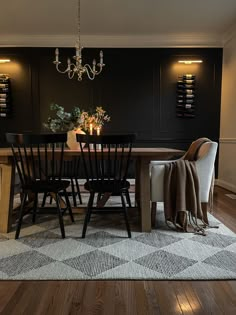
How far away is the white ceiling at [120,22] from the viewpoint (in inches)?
148

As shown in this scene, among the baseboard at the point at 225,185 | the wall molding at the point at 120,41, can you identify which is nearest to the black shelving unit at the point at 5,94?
the wall molding at the point at 120,41

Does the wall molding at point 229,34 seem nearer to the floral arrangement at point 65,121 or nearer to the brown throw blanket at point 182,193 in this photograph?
the brown throw blanket at point 182,193

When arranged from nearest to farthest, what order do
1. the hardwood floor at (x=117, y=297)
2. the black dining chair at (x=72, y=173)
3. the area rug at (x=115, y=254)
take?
the hardwood floor at (x=117, y=297) → the area rug at (x=115, y=254) → the black dining chair at (x=72, y=173)

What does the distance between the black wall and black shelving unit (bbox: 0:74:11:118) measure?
92 millimetres

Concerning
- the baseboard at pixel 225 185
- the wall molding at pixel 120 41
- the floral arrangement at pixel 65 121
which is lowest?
the baseboard at pixel 225 185

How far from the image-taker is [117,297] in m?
1.51

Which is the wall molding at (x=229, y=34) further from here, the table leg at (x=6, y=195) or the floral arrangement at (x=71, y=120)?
the table leg at (x=6, y=195)

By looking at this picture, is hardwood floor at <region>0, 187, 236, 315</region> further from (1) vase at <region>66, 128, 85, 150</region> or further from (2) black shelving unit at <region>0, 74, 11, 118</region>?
(2) black shelving unit at <region>0, 74, 11, 118</region>

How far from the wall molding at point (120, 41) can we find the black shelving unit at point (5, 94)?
2.04 ft

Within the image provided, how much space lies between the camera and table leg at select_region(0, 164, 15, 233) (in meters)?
2.52

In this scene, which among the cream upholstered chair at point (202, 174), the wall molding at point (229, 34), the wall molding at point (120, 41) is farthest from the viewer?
the wall molding at point (120, 41)

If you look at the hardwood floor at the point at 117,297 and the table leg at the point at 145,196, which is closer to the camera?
the hardwood floor at the point at 117,297

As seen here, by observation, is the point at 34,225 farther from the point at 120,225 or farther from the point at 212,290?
the point at 212,290

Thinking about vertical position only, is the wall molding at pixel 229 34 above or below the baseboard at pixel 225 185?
above
